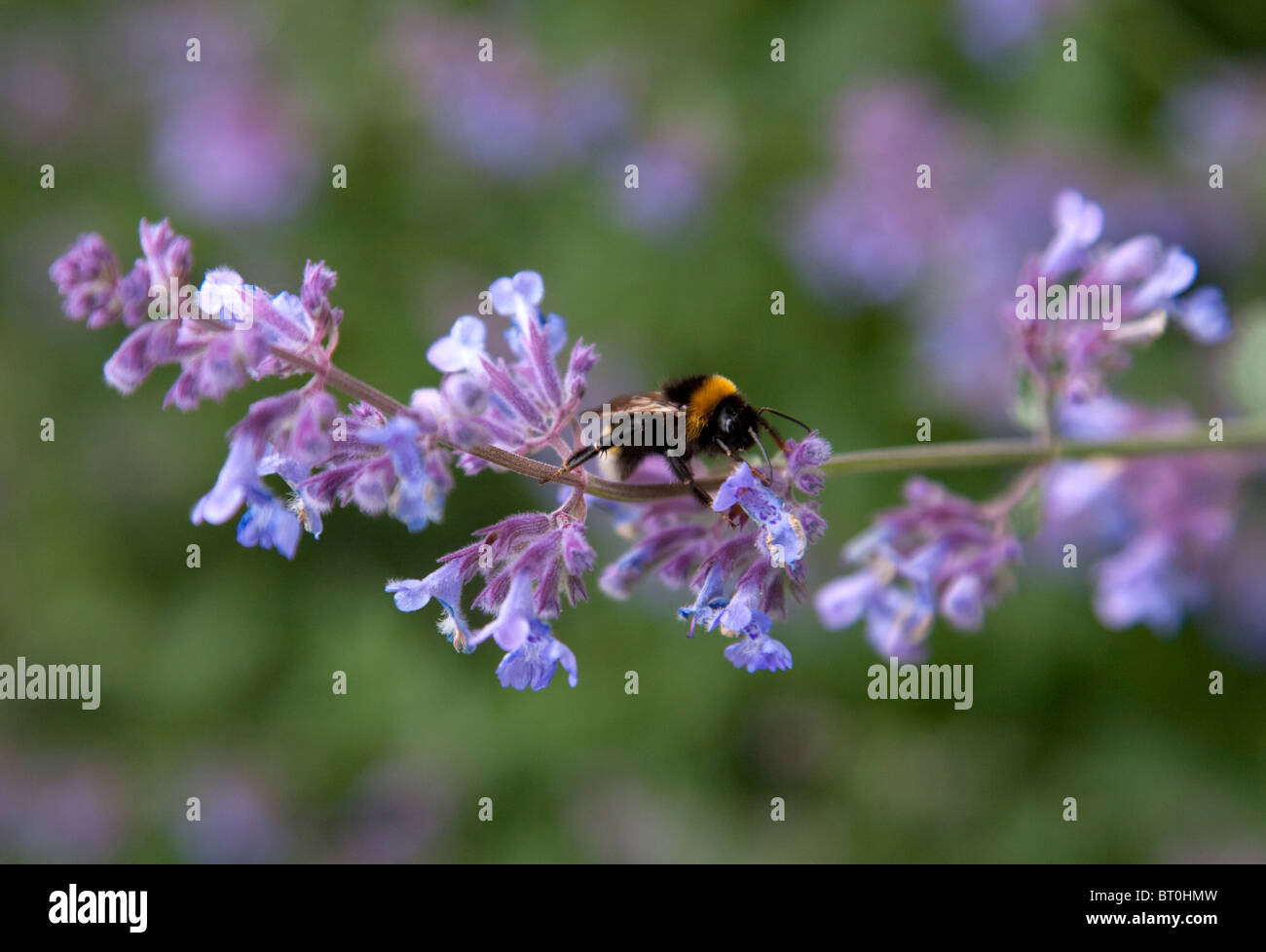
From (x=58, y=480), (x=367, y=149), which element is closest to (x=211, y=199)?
(x=367, y=149)

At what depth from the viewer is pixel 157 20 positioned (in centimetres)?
780

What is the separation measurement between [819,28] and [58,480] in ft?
18.4

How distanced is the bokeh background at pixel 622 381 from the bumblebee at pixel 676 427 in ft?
10.7

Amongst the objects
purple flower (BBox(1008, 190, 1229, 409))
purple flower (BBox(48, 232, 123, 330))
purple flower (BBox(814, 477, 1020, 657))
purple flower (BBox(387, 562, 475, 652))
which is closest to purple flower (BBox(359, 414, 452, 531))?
purple flower (BBox(387, 562, 475, 652))

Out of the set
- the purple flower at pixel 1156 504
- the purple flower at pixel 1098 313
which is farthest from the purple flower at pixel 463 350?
the purple flower at pixel 1156 504

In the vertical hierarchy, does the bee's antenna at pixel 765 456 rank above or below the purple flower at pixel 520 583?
above

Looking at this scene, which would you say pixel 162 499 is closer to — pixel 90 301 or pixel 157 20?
pixel 157 20

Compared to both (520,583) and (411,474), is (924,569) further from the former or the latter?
(411,474)

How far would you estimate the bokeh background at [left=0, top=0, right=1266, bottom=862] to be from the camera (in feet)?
18.5

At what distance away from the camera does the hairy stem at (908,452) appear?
7.25ft

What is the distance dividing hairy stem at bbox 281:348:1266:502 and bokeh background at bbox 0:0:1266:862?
1.97m

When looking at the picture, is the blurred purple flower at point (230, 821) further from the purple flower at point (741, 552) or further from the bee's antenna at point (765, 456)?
the bee's antenna at point (765, 456)

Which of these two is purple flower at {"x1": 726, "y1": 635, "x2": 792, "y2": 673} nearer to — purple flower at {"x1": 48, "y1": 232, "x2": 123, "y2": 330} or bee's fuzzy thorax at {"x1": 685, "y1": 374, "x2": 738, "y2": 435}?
bee's fuzzy thorax at {"x1": 685, "y1": 374, "x2": 738, "y2": 435}

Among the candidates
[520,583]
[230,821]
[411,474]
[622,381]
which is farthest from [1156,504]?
[230,821]
